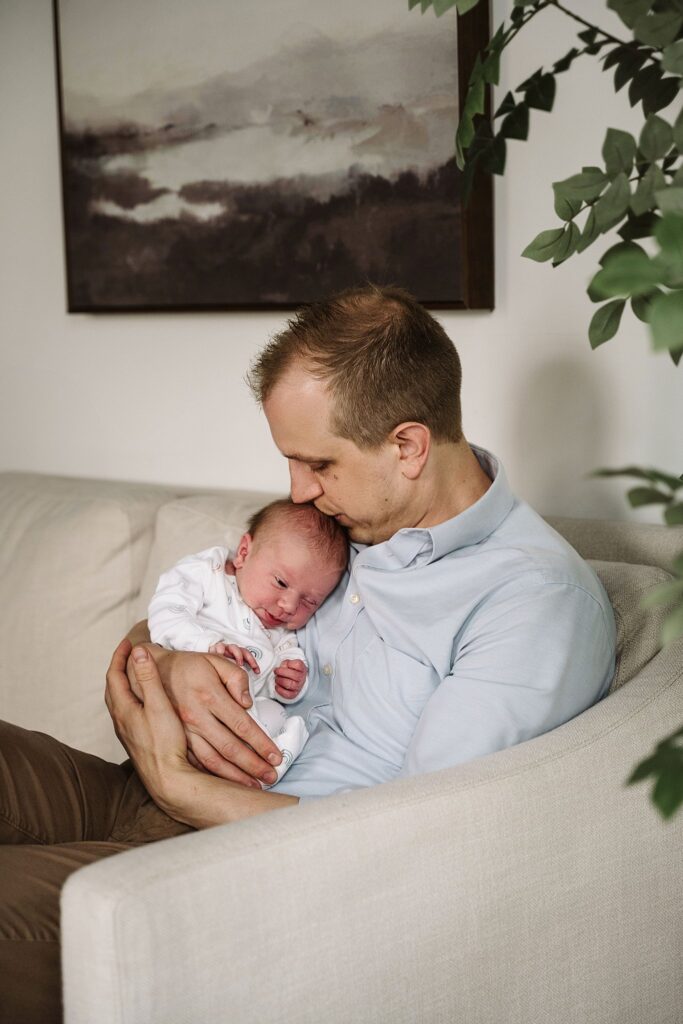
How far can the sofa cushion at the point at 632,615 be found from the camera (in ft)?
5.41

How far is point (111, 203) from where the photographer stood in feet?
9.24

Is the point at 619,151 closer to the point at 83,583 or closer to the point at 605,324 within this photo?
the point at 605,324

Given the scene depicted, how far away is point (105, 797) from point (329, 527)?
0.55 metres

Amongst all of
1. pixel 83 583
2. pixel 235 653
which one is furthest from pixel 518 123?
pixel 83 583

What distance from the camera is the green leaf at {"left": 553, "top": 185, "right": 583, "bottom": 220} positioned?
1.27m

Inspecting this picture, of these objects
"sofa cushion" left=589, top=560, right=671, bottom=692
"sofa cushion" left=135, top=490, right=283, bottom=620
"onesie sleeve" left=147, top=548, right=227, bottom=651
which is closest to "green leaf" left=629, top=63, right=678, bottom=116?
"sofa cushion" left=589, top=560, right=671, bottom=692

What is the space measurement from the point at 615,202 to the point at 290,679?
3.04ft

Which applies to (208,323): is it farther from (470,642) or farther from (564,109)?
(470,642)

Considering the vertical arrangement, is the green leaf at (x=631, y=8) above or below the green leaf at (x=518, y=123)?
above

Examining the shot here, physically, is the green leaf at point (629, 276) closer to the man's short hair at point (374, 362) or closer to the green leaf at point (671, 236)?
the green leaf at point (671, 236)

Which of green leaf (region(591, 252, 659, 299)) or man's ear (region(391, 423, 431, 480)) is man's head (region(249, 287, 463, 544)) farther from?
green leaf (region(591, 252, 659, 299))

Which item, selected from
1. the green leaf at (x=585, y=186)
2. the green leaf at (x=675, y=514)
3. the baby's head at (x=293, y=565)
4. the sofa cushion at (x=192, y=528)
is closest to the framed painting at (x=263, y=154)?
the sofa cushion at (x=192, y=528)

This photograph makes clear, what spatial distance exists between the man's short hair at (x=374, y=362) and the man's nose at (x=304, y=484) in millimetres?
102

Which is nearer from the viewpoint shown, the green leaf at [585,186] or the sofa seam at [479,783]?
the sofa seam at [479,783]
